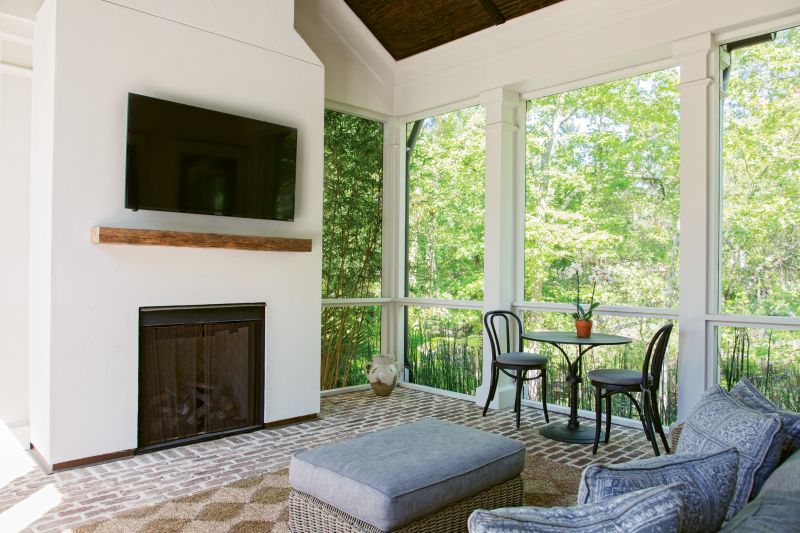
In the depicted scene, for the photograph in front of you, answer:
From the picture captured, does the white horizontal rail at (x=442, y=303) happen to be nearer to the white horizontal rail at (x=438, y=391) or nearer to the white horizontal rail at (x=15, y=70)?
the white horizontal rail at (x=438, y=391)

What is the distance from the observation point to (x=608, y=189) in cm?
469

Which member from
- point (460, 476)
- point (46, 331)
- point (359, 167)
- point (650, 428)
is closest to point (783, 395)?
point (650, 428)

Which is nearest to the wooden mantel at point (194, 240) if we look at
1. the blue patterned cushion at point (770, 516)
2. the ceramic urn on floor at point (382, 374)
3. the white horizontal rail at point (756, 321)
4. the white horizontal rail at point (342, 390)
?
the ceramic urn on floor at point (382, 374)

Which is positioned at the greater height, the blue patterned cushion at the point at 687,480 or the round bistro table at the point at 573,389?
the blue patterned cushion at the point at 687,480

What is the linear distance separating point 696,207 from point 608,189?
2.61 ft

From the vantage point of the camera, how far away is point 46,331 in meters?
3.43

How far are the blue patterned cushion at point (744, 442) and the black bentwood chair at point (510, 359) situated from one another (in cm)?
278

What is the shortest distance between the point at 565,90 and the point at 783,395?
297cm

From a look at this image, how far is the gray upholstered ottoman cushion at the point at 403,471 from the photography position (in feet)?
6.95

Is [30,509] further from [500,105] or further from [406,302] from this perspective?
[500,105]

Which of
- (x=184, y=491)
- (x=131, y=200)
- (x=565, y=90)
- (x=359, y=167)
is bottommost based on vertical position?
(x=184, y=491)

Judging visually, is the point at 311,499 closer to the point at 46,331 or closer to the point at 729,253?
the point at 46,331

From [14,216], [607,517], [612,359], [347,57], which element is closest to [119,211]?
[14,216]

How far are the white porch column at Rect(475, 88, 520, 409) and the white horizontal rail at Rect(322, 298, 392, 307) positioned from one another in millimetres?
1238
